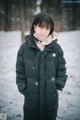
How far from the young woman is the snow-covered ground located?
0.84 meters

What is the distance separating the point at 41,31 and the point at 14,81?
117 centimetres

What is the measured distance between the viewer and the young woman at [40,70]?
12.1 ft

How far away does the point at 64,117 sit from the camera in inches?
180

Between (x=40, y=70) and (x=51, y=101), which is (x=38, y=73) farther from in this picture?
(x=51, y=101)

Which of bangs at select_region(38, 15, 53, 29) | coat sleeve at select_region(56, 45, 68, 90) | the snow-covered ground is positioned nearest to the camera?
bangs at select_region(38, 15, 53, 29)

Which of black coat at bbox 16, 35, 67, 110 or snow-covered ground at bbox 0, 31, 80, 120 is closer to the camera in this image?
black coat at bbox 16, 35, 67, 110

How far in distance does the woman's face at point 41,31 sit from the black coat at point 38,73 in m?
0.09

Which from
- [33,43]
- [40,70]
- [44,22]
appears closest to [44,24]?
[44,22]

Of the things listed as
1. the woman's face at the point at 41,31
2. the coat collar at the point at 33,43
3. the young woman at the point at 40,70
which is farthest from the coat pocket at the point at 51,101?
the woman's face at the point at 41,31

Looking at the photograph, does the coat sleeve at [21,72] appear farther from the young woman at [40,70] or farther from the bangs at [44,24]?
the bangs at [44,24]

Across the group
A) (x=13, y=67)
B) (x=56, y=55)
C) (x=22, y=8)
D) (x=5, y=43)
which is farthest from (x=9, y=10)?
(x=56, y=55)

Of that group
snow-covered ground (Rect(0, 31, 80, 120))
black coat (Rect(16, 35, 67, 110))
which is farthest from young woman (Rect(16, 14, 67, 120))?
snow-covered ground (Rect(0, 31, 80, 120))

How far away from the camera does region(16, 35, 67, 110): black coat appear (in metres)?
3.68

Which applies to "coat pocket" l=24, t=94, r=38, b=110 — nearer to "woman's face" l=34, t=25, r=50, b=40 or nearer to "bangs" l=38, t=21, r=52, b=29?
"woman's face" l=34, t=25, r=50, b=40
